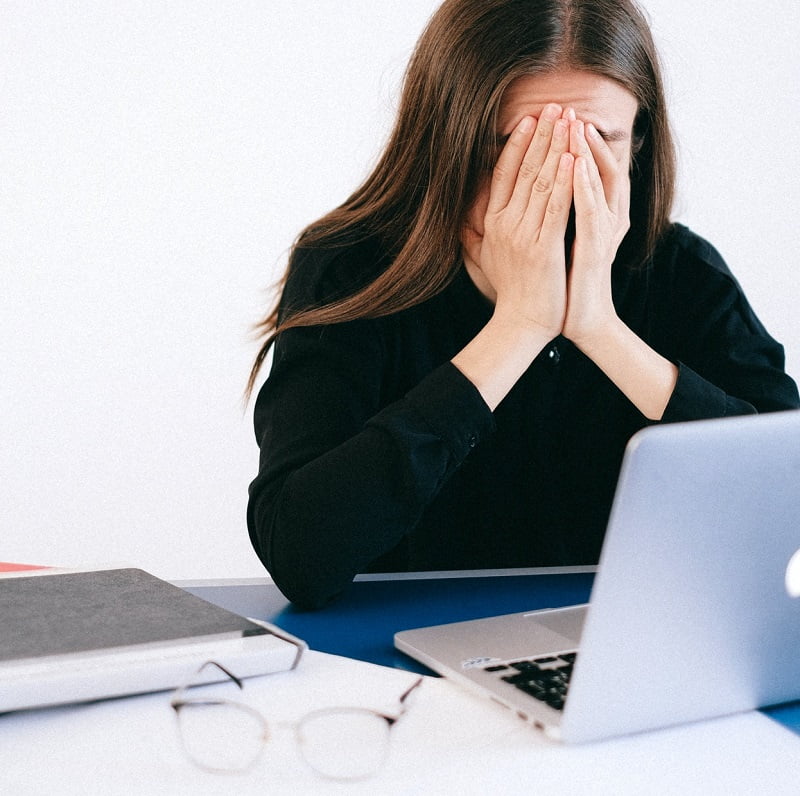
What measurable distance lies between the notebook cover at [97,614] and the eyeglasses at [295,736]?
0.22 ft

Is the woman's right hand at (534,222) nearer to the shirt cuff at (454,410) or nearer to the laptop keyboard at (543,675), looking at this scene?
the shirt cuff at (454,410)

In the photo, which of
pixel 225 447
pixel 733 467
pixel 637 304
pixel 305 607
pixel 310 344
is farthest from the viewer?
pixel 225 447

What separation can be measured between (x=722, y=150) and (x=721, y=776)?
2709 millimetres

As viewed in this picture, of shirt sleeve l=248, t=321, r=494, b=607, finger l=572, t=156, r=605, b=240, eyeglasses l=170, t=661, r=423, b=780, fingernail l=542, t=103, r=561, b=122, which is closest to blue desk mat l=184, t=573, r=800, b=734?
shirt sleeve l=248, t=321, r=494, b=607

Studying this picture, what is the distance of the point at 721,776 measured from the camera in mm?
627

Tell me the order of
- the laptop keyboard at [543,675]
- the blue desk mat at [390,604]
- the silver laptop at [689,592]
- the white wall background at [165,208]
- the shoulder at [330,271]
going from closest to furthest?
the silver laptop at [689,592] < the laptop keyboard at [543,675] < the blue desk mat at [390,604] < the shoulder at [330,271] < the white wall background at [165,208]

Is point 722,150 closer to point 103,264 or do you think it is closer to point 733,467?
point 103,264

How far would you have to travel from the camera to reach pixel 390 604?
38.8 inches

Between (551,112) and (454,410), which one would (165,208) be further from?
(454,410)

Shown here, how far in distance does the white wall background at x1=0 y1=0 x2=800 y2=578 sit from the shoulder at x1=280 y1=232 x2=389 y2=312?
1.54 m

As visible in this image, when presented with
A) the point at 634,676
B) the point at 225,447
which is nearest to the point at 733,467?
the point at 634,676

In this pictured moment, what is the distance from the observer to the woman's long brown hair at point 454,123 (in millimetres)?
1138

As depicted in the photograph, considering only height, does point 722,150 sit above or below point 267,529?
above

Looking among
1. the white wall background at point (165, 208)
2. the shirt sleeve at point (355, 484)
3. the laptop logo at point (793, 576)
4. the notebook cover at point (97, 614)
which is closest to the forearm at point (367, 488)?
the shirt sleeve at point (355, 484)
